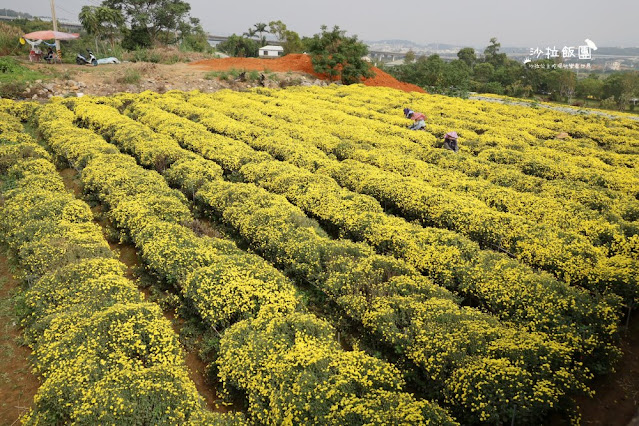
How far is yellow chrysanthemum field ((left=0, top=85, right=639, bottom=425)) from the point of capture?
20.1 ft

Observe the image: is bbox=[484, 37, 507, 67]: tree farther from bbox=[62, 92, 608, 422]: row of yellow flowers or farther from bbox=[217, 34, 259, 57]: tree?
bbox=[62, 92, 608, 422]: row of yellow flowers

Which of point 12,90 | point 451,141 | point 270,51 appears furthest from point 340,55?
point 270,51

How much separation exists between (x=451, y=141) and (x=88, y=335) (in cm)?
1589

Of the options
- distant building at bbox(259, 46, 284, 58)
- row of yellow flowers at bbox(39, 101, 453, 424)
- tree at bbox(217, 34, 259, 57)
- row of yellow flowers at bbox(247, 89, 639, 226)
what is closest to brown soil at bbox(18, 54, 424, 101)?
row of yellow flowers at bbox(247, 89, 639, 226)

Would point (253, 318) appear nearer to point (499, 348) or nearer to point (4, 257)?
point (499, 348)

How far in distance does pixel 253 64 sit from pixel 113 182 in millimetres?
32096

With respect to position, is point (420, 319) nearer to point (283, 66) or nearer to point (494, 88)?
point (283, 66)

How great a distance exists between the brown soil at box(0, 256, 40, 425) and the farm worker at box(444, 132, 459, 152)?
16484 mm

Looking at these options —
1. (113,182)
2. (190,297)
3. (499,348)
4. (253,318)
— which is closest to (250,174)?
(113,182)

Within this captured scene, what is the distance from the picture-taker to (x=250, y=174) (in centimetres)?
1459

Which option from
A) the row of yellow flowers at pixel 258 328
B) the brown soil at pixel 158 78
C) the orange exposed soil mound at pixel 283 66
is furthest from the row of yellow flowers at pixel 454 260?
the orange exposed soil mound at pixel 283 66

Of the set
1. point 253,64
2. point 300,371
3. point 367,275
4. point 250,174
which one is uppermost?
point 253,64

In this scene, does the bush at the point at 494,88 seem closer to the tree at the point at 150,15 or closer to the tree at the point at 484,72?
the tree at the point at 484,72

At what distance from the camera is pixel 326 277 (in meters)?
9.20
